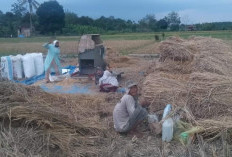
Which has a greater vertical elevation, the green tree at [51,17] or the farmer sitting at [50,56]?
the green tree at [51,17]

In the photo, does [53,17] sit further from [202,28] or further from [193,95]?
[193,95]

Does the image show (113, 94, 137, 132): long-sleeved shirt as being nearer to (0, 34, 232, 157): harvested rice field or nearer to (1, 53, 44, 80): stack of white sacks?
(0, 34, 232, 157): harvested rice field

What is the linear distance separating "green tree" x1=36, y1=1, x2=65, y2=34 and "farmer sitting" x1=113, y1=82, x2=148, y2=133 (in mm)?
44039

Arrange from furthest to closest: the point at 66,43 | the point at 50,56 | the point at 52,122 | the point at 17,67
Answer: the point at 66,43 < the point at 17,67 < the point at 50,56 < the point at 52,122

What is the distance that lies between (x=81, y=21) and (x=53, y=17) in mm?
7338

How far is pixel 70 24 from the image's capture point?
51.5m

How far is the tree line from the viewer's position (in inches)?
1905

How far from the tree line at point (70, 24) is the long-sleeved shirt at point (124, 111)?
143ft

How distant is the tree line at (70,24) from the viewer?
4838 centimetres

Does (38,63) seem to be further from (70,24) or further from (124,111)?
(70,24)

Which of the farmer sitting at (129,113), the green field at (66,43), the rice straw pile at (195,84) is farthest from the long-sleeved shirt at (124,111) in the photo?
the green field at (66,43)

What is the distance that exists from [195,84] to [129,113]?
5.60 ft

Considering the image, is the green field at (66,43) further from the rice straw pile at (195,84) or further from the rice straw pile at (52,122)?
→ the rice straw pile at (52,122)

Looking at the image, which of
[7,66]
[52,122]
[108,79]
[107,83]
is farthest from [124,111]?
[7,66]
